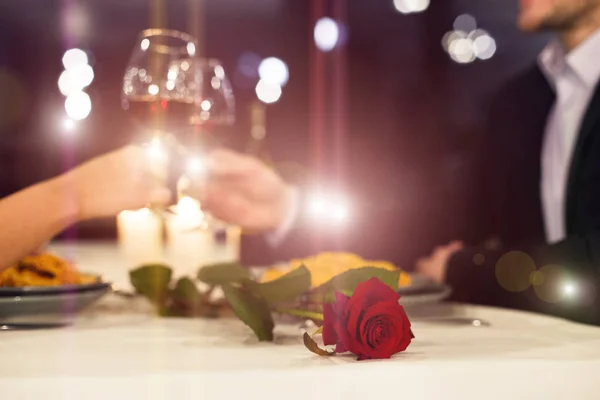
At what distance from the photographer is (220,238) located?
4.83 m

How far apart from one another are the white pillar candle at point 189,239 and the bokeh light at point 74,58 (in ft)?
10.2

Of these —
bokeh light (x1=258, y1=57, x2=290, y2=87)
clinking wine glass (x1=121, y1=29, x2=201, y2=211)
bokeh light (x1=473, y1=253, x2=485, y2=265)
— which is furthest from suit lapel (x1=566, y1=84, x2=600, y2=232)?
bokeh light (x1=258, y1=57, x2=290, y2=87)

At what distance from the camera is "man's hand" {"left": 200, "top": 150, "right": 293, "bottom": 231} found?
4.89 ft

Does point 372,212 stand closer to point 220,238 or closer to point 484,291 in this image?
point 484,291

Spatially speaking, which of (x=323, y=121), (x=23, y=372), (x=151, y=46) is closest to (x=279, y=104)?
(x=323, y=121)

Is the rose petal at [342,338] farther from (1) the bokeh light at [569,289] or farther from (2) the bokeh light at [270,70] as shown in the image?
(2) the bokeh light at [270,70]

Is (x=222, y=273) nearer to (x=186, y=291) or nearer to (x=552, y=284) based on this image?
(x=186, y=291)

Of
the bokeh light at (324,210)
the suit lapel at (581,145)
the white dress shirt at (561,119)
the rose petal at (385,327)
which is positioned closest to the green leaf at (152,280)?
the rose petal at (385,327)

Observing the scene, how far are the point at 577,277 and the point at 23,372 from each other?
89cm

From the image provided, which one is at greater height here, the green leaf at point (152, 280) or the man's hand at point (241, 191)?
the man's hand at point (241, 191)

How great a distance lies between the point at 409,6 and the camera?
5.48 meters

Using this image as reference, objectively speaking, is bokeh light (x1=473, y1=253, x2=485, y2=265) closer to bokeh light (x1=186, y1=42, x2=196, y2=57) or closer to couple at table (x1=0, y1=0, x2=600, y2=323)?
couple at table (x1=0, y1=0, x2=600, y2=323)

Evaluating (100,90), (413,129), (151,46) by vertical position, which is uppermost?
(100,90)

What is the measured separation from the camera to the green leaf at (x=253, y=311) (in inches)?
31.3
